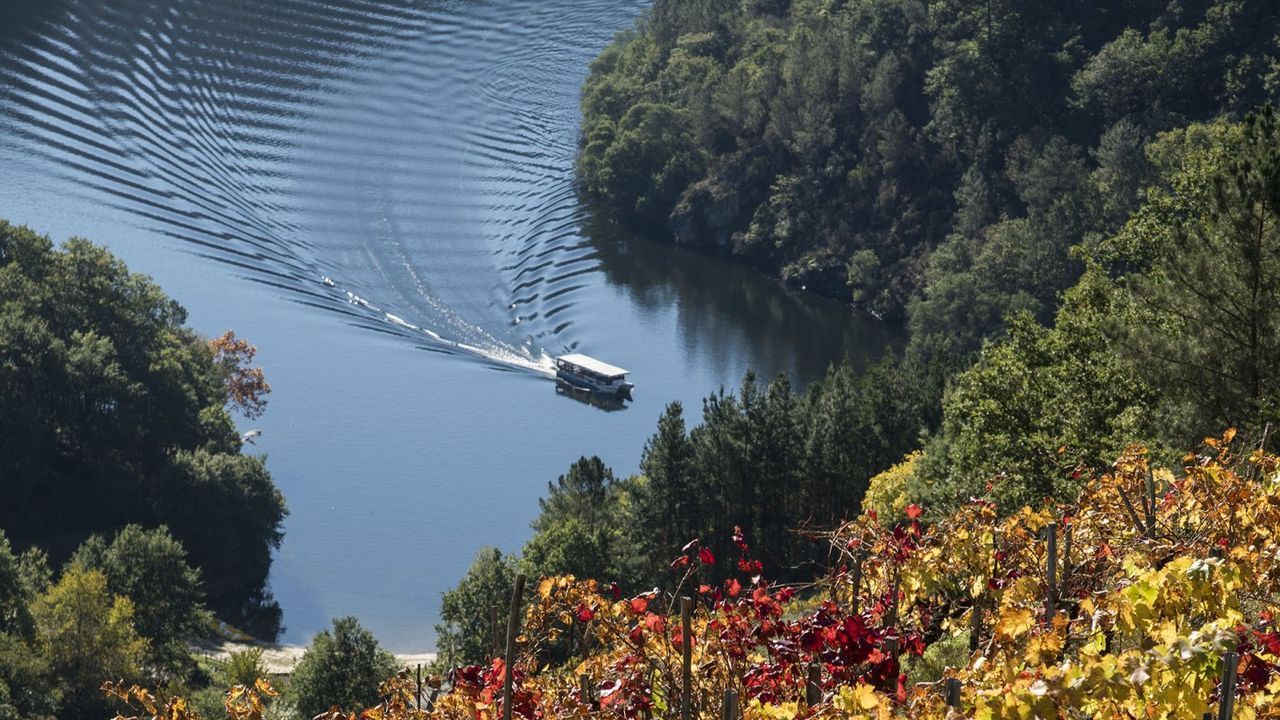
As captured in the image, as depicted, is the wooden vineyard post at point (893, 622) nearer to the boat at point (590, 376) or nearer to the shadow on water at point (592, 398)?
the shadow on water at point (592, 398)

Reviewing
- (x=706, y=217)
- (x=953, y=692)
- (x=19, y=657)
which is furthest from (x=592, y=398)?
(x=953, y=692)

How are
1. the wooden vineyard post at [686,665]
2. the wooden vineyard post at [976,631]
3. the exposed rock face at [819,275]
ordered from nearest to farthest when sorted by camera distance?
the wooden vineyard post at [686,665] → the wooden vineyard post at [976,631] → the exposed rock face at [819,275]

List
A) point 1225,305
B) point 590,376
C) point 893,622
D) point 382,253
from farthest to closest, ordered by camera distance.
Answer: point 382,253 < point 590,376 < point 1225,305 < point 893,622

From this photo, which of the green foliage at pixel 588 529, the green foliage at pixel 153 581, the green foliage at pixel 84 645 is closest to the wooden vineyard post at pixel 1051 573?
the green foliage at pixel 588 529

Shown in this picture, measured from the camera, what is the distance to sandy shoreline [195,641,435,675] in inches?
1702

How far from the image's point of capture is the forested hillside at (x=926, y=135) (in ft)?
215

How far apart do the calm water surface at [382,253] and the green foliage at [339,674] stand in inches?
390

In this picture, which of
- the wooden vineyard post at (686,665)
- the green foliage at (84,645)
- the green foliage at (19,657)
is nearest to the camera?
the wooden vineyard post at (686,665)

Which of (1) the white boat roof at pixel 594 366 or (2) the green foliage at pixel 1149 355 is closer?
(2) the green foliage at pixel 1149 355

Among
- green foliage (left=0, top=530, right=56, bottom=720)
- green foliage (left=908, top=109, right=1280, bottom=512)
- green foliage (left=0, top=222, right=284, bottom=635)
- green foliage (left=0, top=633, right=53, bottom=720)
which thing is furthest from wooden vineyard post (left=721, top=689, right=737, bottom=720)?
green foliage (left=0, top=222, right=284, bottom=635)

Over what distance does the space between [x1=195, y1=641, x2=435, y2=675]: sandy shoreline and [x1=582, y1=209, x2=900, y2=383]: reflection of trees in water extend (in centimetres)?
2153

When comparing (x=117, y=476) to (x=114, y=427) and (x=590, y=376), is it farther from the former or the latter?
(x=590, y=376)

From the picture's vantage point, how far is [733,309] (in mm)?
69125

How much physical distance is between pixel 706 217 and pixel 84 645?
145ft
